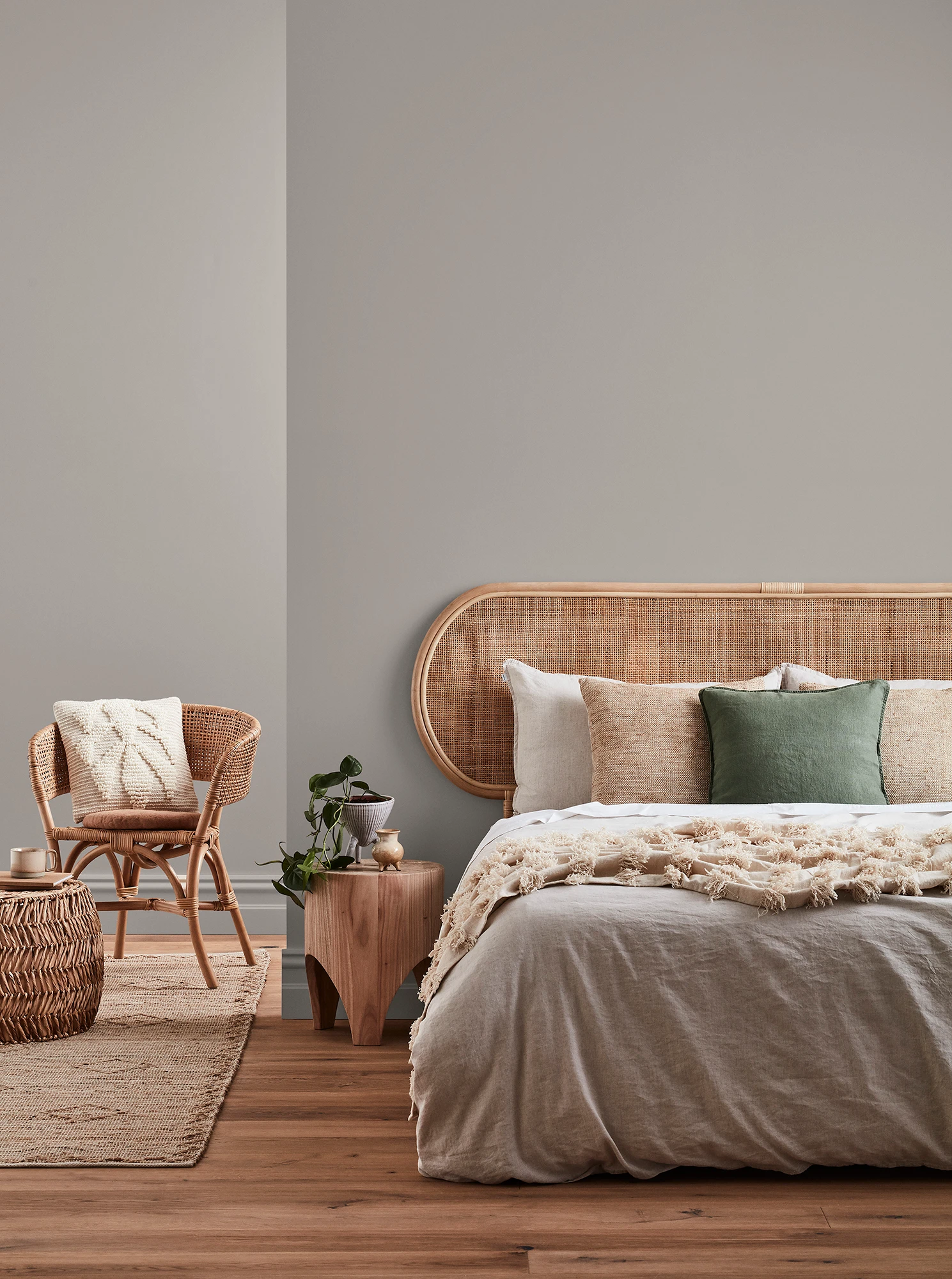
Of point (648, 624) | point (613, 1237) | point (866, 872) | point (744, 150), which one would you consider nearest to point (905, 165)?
point (744, 150)

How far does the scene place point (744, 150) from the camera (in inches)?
139

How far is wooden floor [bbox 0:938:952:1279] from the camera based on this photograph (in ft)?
5.53

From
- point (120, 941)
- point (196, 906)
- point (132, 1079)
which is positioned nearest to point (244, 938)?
point (196, 906)

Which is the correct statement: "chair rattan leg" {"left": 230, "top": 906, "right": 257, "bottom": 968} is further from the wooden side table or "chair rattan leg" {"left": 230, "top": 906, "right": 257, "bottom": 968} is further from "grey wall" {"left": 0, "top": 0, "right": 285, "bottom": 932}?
the wooden side table

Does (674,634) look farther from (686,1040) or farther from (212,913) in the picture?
(212,913)

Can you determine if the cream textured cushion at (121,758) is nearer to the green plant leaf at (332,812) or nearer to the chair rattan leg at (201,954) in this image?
the chair rattan leg at (201,954)

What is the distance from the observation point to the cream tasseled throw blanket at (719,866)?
1.99m

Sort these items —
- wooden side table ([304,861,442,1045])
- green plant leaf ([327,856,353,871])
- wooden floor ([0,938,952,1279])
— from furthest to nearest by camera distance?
green plant leaf ([327,856,353,871]), wooden side table ([304,861,442,1045]), wooden floor ([0,938,952,1279])

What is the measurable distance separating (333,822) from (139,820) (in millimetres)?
714

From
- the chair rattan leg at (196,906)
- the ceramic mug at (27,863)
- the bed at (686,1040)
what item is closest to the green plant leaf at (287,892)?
the chair rattan leg at (196,906)

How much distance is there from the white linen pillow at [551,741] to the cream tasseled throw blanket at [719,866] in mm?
834

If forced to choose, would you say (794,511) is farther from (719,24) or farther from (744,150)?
(719,24)

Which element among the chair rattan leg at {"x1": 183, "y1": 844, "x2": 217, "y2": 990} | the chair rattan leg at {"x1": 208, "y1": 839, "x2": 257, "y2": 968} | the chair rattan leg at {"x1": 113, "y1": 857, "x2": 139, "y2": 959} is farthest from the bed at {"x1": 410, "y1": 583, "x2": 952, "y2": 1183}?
the chair rattan leg at {"x1": 113, "y1": 857, "x2": 139, "y2": 959}

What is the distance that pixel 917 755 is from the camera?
9.78ft
